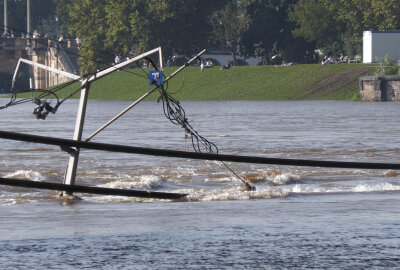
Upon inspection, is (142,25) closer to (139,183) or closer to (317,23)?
(317,23)

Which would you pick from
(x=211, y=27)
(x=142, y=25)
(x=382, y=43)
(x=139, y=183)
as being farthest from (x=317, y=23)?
(x=139, y=183)

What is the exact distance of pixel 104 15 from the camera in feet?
454

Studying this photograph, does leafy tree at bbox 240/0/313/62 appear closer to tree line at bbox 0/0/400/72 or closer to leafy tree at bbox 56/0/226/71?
tree line at bbox 0/0/400/72

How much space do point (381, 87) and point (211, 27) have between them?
5530cm

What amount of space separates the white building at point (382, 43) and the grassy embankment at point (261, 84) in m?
1.89

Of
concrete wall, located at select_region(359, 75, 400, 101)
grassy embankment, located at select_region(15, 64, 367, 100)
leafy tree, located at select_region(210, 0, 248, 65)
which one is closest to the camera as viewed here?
concrete wall, located at select_region(359, 75, 400, 101)

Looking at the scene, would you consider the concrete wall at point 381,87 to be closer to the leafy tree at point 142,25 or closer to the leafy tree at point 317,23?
the leafy tree at point 317,23

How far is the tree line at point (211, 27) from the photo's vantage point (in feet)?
414

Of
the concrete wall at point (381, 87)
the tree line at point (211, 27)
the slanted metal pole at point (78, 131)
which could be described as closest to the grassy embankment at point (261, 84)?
the concrete wall at point (381, 87)

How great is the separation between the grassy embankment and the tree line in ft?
20.1

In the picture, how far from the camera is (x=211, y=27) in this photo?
138750 mm

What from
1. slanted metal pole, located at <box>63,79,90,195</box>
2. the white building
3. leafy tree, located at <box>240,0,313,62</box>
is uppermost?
leafy tree, located at <box>240,0,313,62</box>

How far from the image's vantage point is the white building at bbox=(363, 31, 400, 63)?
314 ft

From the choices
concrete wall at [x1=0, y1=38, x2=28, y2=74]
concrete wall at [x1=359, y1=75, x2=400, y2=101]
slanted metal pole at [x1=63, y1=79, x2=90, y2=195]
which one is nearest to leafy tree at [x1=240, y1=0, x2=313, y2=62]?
concrete wall at [x1=0, y1=38, x2=28, y2=74]
